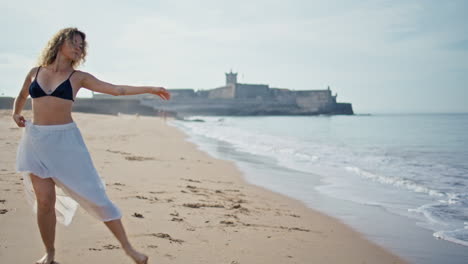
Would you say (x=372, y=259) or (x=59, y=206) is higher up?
(x=59, y=206)

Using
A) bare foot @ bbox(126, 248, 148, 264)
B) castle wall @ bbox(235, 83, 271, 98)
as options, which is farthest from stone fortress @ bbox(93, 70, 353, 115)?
bare foot @ bbox(126, 248, 148, 264)

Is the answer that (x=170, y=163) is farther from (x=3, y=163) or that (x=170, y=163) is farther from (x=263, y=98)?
(x=263, y=98)

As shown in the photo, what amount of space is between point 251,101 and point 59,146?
276 ft

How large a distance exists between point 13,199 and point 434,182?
252 inches

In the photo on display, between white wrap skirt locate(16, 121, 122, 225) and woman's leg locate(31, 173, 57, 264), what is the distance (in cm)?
6

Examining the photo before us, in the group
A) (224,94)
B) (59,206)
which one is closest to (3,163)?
(59,206)

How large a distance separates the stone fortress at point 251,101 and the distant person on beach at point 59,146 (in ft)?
258

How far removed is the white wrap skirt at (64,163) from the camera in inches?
94.6

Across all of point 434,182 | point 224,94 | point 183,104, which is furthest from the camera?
point 224,94

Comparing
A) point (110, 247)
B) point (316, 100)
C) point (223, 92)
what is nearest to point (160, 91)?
point (110, 247)

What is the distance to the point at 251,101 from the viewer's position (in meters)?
86.1

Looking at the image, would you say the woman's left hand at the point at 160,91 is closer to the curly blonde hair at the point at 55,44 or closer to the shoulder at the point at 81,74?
the shoulder at the point at 81,74

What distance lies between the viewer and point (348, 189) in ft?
20.4

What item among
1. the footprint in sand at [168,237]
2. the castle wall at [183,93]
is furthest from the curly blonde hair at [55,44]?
the castle wall at [183,93]
